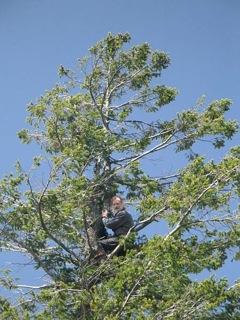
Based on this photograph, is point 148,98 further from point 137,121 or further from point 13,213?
point 13,213

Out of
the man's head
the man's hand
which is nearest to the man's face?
the man's head

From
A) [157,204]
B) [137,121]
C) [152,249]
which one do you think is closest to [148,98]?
[137,121]

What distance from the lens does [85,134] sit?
10.9 meters

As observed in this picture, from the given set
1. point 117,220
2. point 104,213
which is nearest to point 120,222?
point 117,220

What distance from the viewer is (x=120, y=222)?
1158 centimetres

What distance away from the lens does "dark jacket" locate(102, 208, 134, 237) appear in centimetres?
1153

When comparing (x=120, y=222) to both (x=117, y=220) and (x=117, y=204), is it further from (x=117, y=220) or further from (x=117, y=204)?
(x=117, y=204)

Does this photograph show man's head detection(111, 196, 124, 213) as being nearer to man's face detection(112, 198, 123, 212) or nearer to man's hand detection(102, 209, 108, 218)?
man's face detection(112, 198, 123, 212)

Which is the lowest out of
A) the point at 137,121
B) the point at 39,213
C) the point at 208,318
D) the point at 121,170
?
the point at 208,318

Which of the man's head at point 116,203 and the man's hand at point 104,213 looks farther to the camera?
the man's head at point 116,203

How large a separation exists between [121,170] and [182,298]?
3108 millimetres

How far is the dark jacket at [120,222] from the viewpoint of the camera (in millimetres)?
11531

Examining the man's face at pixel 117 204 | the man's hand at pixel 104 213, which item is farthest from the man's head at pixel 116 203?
the man's hand at pixel 104 213

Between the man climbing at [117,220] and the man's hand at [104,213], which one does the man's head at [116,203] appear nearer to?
the man climbing at [117,220]
